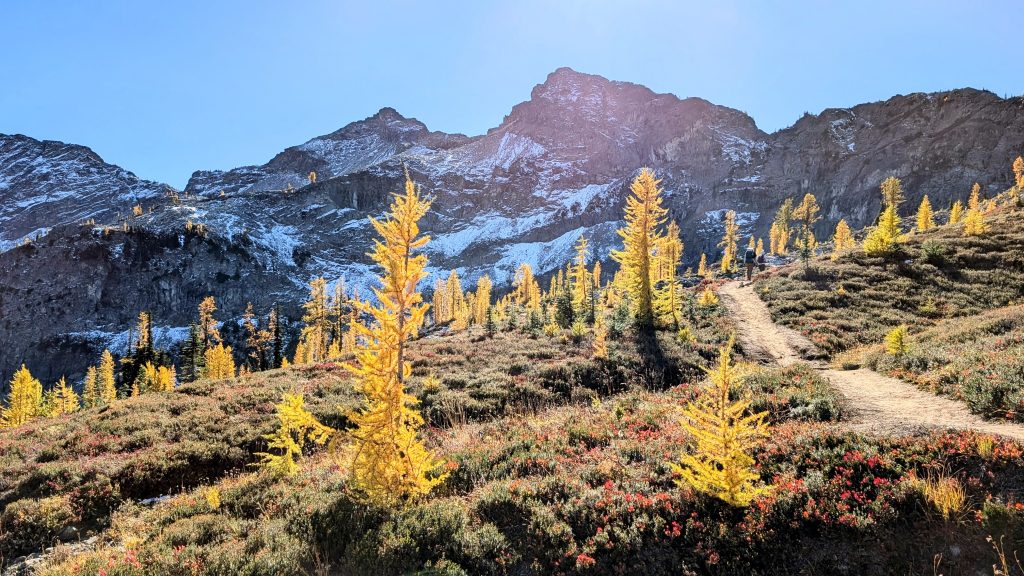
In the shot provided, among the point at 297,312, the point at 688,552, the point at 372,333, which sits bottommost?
the point at 297,312

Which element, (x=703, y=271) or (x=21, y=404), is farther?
(x=703, y=271)

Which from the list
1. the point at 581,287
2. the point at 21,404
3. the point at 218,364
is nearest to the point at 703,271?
the point at 581,287

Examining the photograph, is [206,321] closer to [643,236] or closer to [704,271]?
[643,236]

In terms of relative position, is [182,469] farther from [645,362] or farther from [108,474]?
[645,362]

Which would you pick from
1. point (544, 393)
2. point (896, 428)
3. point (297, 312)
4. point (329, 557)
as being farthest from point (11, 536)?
point (297, 312)

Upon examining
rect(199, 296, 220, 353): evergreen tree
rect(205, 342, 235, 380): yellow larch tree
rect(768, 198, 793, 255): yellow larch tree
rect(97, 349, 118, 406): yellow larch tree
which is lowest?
rect(97, 349, 118, 406): yellow larch tree

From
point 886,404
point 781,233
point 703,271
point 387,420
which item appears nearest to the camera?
point 387,420

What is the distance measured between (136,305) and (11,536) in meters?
216

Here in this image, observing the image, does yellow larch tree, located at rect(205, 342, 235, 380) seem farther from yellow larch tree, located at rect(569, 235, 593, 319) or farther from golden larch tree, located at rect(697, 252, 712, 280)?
golden larch tree, located at rect(697, 252, 712, 280)

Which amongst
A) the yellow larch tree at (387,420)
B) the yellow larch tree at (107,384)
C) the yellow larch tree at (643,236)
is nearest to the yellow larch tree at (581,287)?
the yellow larch tree at (643,236)

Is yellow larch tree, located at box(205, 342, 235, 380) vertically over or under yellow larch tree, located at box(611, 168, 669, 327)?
under

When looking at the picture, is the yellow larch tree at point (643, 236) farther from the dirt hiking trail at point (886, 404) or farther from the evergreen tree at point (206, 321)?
the evergreen tree at point (206, 321)

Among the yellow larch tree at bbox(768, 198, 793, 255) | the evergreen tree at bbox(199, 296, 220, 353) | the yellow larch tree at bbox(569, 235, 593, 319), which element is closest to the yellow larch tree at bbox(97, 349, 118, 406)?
the evergreen tree at bbox(199, 296, 220, 353)

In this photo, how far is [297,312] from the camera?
173125 millimetres
